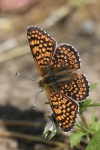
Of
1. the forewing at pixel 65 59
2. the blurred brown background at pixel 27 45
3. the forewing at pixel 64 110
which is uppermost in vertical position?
the blurred brown background at pixel 27 45

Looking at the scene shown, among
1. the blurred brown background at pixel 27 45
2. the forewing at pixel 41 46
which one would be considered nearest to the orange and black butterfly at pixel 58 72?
the forewing at pixel 41 46

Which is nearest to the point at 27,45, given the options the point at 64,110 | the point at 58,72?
the point at 58,72

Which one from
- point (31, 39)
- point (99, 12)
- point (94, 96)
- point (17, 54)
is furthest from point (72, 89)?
point (99, 12)

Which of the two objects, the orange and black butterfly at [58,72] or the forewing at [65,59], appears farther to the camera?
the forewing at [65,59]

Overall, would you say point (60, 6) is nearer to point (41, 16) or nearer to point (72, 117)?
point (41, 16)

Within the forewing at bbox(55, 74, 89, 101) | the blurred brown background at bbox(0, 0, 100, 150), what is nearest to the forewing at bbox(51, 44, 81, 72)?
the forewing at bbox(55, 74, 89, 101)

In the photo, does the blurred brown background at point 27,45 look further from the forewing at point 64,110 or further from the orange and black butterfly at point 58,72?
the forewing at point 64,110

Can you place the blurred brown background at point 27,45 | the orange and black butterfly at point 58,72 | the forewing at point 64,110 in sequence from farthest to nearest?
the blurred brown background at point 27,45 → the orange and black butterfly at point 58,72 → the forewing at point 64,110

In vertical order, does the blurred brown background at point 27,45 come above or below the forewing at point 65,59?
above
